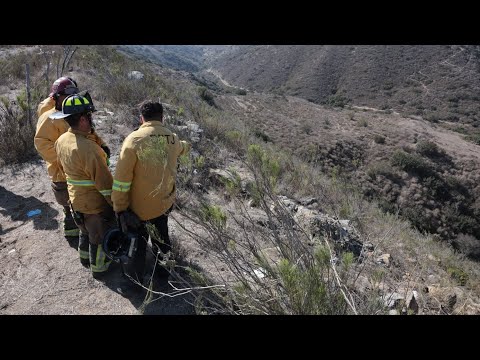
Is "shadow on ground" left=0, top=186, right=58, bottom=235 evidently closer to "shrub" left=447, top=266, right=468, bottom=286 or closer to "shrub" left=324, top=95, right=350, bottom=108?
"shrub" left=447, top=266, right=468, bottom=286

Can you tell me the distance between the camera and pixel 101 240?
330 cm

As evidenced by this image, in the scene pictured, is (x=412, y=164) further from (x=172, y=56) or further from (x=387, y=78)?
(x=172, y=56)

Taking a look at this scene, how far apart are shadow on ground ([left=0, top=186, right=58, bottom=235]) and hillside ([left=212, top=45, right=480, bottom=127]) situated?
34.0 meters

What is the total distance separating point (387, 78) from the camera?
1624 inches

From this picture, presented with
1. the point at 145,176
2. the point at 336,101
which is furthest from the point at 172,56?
the point at 145,176

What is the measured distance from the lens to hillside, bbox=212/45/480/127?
34.4 metres

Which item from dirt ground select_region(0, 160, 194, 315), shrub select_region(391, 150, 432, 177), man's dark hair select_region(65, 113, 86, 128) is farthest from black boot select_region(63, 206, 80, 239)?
shrub select_region(391, 150, 432, 177)

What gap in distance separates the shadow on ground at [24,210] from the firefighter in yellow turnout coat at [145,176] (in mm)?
2073

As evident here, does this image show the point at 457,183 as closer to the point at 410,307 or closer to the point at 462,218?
the point at 462,218

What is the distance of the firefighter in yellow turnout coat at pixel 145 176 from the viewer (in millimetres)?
2697

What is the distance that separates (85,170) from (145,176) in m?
0.62

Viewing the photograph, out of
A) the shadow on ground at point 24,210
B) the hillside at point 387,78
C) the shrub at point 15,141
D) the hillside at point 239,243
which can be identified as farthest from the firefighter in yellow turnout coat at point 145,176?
the hillside at point 387,78

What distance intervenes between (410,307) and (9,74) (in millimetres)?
12010

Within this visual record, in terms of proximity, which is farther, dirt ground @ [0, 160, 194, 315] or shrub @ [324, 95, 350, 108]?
shrub @ [324, 95, 350, 108]
